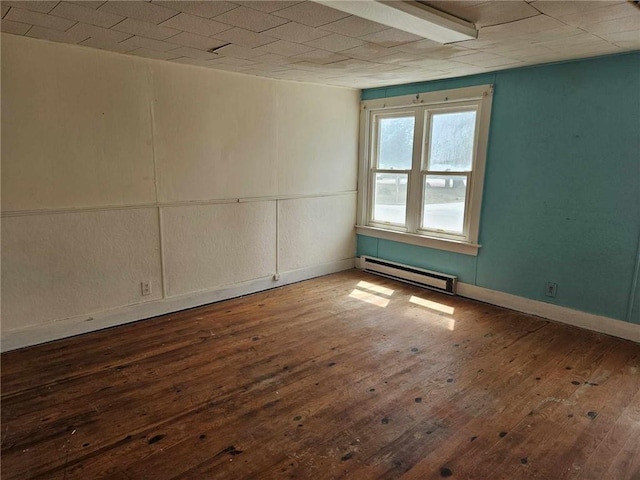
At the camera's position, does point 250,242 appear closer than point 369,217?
Yes

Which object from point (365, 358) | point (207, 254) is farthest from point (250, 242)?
point (365, 358)

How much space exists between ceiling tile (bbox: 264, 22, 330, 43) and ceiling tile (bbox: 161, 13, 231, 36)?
1.05ft

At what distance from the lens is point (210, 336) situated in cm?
350

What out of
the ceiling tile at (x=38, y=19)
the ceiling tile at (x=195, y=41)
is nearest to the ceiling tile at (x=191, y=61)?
the ceiling tile at (x=195, y=41)

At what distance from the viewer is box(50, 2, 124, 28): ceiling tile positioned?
7.53ft

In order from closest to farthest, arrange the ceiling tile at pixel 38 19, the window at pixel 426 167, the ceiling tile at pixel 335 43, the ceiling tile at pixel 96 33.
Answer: the ceiling tile at pixel 38 19, the ceiling tile at pixel 96 33, the ceiling tile at pixel 335 43, the window at pixel 426 167

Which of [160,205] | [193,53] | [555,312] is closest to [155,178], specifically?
[160,205]

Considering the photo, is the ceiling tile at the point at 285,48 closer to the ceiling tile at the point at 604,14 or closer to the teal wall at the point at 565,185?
the ceiling tile at the point at 604,14

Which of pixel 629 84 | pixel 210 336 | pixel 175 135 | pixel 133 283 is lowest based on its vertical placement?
pixel 210 336

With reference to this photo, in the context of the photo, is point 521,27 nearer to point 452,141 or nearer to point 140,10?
point 452,141

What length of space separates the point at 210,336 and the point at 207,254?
0.98 meters

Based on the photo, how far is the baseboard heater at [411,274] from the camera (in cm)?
462

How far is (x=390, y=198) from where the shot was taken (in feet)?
17.3

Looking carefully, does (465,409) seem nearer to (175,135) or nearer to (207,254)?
(207,254)
